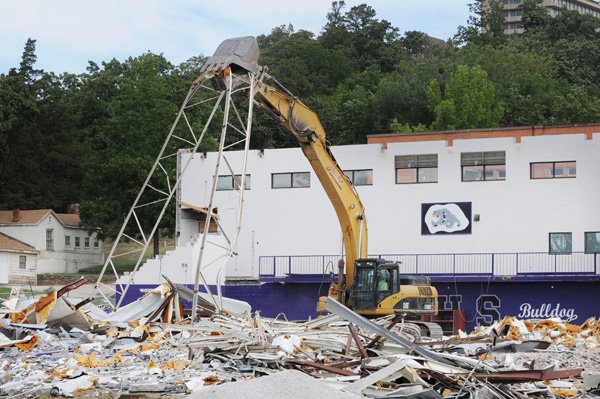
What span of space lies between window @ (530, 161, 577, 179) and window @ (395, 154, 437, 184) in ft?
14.1

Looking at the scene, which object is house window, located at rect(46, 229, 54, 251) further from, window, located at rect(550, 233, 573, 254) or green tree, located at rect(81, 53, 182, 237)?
window, located at rect(550, 233, 573, 254)

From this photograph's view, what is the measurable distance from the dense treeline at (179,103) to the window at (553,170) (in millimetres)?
24633

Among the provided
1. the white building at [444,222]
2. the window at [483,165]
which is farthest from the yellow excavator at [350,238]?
the window at [483,165]

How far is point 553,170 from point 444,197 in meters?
4.81

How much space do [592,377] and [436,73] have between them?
7236 cm

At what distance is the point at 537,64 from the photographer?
308 ft

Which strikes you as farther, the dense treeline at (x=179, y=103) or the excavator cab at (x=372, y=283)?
the dense treeline at (x=179, y=103)

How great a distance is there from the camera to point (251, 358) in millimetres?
16875

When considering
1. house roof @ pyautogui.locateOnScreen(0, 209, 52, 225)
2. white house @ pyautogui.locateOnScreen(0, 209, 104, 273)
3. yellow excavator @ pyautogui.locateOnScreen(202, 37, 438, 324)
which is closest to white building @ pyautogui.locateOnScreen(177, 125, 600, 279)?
yellow excavator @ pyautogui.locateOnScreen(202, 37, 438, 324)

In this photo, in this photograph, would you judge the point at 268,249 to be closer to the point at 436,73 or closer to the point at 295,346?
the point at 295,346

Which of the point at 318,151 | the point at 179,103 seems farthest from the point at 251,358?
Answer: the point at 179,103

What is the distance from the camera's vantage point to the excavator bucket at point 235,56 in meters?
25.7

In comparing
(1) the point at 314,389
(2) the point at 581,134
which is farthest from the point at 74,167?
(1) the point at 314,389

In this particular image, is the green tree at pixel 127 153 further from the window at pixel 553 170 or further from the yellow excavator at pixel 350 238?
the yellow excavator at pixel 350 238
